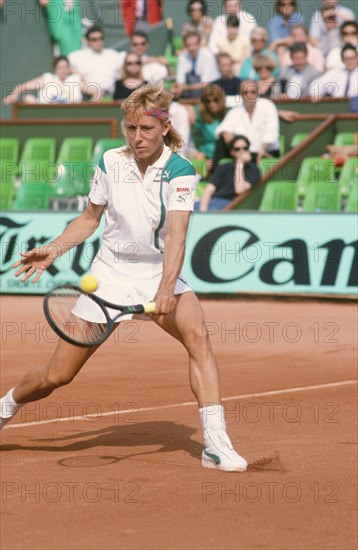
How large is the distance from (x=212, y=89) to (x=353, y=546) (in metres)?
12.0

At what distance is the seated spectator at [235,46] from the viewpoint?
18625 millimetres

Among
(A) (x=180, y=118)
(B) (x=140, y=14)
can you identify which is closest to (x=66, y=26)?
(B) (x=140, y=14)

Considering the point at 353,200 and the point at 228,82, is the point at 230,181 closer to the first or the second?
the point at 353,200

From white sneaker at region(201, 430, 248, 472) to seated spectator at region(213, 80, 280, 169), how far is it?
394 inches

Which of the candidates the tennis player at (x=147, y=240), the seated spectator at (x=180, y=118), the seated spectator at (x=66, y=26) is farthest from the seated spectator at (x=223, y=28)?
the tennis player at (x=147, y=240)

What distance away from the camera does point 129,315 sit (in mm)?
6164

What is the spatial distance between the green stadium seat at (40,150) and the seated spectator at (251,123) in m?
3.18

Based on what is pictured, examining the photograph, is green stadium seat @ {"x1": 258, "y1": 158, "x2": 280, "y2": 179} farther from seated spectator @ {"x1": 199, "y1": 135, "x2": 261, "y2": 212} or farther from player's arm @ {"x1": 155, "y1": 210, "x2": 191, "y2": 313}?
player's arm @ {"x1": 155, "y1": 210, "x2": 191, "y2": 313}

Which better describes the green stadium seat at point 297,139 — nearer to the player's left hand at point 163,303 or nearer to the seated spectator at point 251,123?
the seated spectator at point 251,123

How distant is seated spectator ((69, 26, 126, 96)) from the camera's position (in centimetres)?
1892

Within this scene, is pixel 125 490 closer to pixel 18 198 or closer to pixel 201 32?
pixel 18 198

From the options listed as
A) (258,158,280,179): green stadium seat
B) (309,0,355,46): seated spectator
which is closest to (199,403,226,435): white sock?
(258,158,280,179): green stadium seat

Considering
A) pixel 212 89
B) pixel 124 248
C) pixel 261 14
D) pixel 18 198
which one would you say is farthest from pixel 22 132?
pixel 124 248

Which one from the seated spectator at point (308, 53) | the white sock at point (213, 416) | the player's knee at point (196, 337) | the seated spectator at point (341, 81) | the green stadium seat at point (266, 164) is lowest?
the white sock at point (213, 416)
